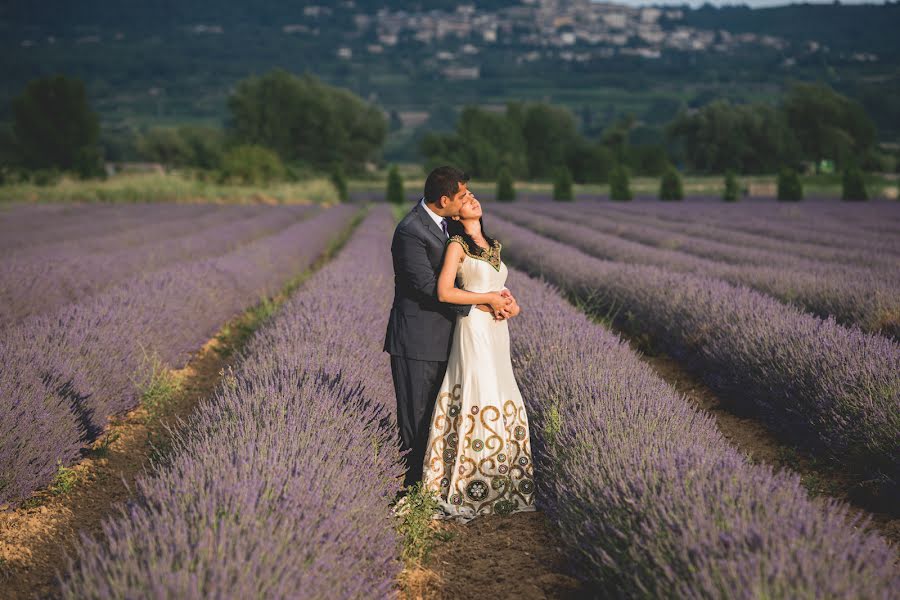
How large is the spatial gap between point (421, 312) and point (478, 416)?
19.7 inches

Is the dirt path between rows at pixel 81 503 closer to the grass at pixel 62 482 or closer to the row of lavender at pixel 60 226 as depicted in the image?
the grass at pixel 62 482

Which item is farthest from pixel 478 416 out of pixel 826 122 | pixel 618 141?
pixel 618 141

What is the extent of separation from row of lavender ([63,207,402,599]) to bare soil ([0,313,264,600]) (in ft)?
0.61

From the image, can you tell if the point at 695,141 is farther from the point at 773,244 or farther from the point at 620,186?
the point at 773,244

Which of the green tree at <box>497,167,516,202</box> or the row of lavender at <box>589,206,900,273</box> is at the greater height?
the row of lavender at <box>589,206,900,273</box>

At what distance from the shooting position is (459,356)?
9.18 feet

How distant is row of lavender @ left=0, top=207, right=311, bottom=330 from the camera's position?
20.1ft

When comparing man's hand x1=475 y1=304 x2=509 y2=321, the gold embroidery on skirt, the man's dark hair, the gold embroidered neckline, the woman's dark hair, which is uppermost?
the man's dark hair

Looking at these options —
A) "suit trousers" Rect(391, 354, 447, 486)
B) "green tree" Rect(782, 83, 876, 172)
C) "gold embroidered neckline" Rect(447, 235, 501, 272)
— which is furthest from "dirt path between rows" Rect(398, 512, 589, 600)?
"green tree" Rect(782, 83, 876, 172)

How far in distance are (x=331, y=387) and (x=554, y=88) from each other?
203525mm

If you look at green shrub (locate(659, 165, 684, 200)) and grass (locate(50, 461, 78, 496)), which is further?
green shrub (locate(659, 165, 684, 200))

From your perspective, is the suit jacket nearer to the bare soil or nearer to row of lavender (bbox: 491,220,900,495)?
the bare soil

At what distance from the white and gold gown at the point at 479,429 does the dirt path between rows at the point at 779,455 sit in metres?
0.98

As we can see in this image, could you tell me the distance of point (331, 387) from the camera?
10.3 feet
